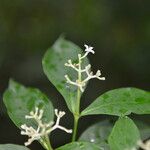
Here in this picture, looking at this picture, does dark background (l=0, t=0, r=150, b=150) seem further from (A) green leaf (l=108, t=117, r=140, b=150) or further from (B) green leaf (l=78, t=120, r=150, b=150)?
(A) green leaf (l=108, t=117, r=140, b=150)

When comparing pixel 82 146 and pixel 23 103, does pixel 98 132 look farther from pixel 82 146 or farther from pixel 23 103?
pixel 82 146

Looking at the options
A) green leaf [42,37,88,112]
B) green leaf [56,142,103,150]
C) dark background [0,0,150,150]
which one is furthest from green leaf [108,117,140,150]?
dark background [0,0,150,150]

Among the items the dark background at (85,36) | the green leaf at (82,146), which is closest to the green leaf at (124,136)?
the green leaf at (82,146)

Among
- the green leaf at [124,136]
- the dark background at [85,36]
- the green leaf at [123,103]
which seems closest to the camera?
the green leaf at [124,136]

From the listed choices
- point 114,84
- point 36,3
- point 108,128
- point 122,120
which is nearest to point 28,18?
point 36,3

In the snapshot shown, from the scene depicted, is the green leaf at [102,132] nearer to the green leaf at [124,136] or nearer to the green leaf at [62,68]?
the green leaf at [62,68]

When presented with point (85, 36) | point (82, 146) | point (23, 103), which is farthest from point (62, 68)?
point (85, 36)
